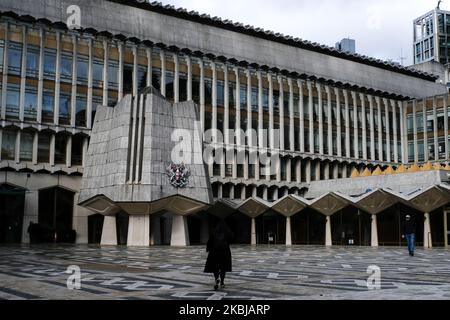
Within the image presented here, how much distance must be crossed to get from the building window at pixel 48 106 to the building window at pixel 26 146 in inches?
80.2

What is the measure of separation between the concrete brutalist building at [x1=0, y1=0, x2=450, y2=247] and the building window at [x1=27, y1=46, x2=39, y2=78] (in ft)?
0.42

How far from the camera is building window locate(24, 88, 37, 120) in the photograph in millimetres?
52688

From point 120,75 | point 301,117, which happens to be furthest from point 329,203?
point 120,75

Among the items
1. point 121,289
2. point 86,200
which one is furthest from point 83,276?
point 86,200

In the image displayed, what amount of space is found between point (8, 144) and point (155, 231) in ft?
51.5

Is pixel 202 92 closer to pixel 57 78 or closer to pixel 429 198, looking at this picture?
pixel 57 78

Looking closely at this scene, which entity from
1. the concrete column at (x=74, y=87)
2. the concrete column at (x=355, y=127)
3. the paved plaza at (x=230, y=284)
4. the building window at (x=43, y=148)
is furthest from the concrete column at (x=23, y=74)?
the concrete column at (x=355, y=127)

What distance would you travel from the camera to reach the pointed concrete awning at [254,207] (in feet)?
179

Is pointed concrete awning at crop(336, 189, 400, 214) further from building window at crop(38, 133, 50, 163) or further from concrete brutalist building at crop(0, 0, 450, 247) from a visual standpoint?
building window at crop(38, 133, 50, 163)

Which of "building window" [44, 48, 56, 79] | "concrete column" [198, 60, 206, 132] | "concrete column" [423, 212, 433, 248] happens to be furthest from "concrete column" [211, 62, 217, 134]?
"concrete column" [423, 212, 433, 248]

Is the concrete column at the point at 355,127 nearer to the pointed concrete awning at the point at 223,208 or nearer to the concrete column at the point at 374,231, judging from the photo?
the pointed concrete awning at the point at 223,208

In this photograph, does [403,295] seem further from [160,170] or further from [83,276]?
[160,170]

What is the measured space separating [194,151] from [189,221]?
55.5ft

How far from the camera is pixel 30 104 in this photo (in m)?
52.9
